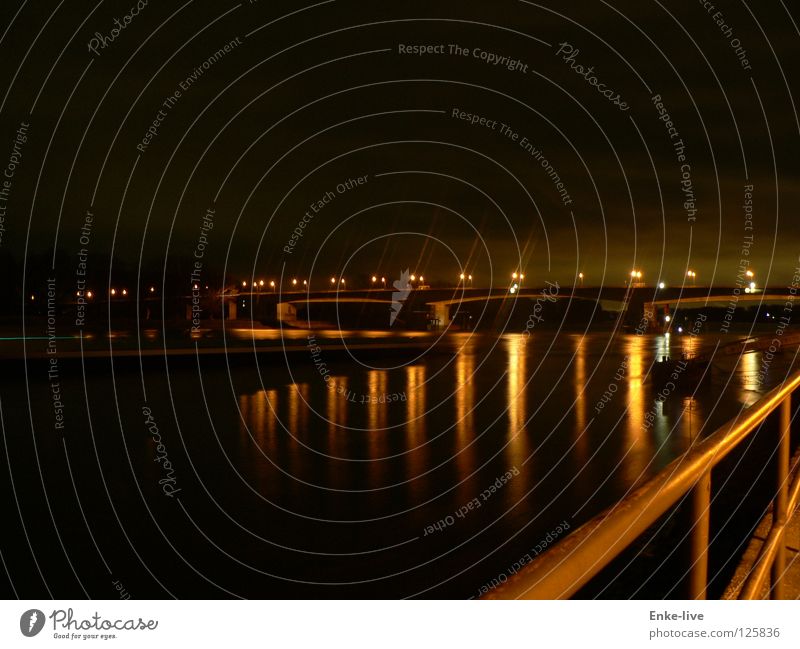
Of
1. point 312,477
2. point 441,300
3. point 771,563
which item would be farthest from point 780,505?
point 441,300

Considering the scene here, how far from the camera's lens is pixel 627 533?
4.99 ft

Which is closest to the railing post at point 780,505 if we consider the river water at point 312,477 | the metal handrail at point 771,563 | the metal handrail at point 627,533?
the metal handrail at point 771,563

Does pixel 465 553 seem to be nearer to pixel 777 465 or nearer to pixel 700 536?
pixel 777 465

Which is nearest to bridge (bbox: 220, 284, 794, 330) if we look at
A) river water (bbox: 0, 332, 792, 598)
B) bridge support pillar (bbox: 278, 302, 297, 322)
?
bridge support pillar (bbox: 278, 302, 297, 322)

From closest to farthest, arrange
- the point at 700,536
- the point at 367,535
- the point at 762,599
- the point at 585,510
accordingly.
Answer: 1. the point at 700,536
2. the point at 762,599
3. the point at 367,535
4. the point at 585,510

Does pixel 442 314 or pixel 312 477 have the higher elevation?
pixel 442 314

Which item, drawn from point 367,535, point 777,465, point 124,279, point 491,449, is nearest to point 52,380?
point 491,449

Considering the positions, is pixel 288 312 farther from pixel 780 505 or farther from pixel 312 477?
pixel 780 505

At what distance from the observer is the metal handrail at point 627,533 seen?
1.35m

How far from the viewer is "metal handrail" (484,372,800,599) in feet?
4.42

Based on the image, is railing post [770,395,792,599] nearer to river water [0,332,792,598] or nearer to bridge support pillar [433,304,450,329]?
river water [0,332,792,598]

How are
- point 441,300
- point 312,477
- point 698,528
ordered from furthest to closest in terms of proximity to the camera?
point 441,300 < point 312,477 < point 698,528

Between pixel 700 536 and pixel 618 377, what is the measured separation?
25.4 meters

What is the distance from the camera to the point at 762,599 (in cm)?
301
